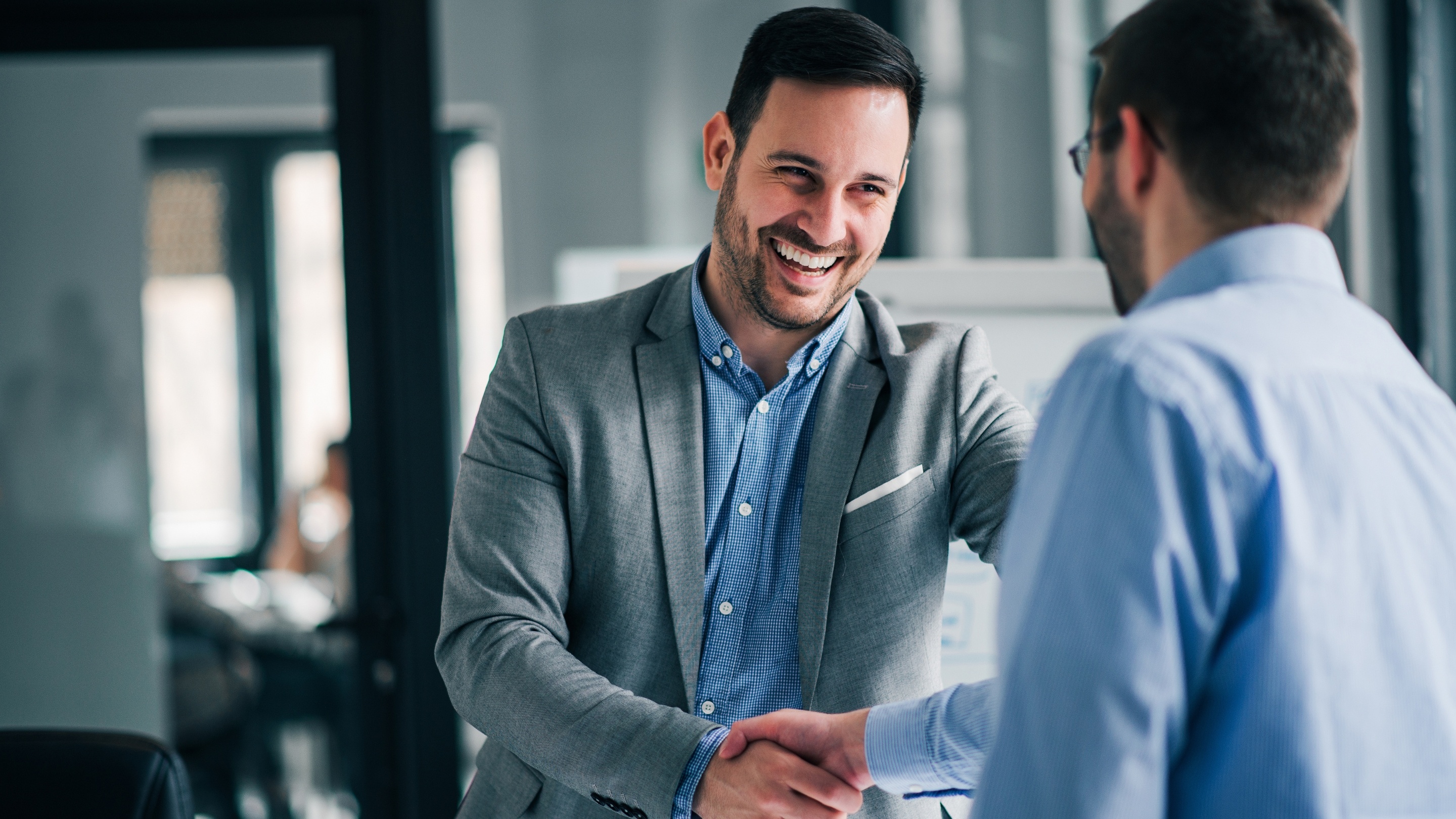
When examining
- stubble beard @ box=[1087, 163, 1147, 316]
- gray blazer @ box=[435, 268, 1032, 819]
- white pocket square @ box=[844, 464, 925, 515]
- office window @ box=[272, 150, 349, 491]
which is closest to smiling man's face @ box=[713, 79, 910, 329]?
gray blazer @ box=[435, 268, 1032, 819]

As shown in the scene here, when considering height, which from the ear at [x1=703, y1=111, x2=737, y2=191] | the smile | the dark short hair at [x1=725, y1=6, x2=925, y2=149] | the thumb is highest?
the dark short hair at [x1=725, y1=6, x2=925, y2=149]

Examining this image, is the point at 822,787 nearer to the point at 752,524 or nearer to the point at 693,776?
the point at 693,776

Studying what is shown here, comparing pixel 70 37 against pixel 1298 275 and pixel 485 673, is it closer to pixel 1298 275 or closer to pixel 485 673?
pixel 485 673

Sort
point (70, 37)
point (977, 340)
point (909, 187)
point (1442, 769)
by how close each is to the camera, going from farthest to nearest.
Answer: point (909, 187) < point (70, 37) < point (977, 340) < point (1442, 769)

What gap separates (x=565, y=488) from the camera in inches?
51.8

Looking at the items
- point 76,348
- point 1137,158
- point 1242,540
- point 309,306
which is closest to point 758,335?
point 1137,158

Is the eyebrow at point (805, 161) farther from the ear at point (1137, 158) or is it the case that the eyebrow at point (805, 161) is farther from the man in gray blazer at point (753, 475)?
the ear at point (1137, 158)

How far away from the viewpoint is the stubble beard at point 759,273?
1.36 metres

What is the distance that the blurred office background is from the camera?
2.62 m

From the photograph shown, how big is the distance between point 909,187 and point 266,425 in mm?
1717

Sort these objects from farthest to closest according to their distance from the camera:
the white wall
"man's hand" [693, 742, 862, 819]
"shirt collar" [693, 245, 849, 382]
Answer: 1. the white wall
2. "shirt collar" [693, 245, 849, 382]
3. "man's hand" [693, 742, 862, 819]

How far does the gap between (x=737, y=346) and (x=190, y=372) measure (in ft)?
5.98

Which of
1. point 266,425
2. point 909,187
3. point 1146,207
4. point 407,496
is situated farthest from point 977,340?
point 266,425

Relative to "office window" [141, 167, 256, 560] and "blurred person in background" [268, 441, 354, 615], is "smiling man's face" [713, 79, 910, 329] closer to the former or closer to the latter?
"blurred person in background" [268, 441, 354, 615]
